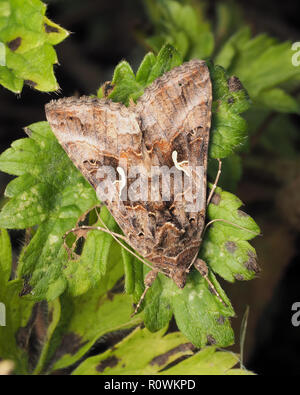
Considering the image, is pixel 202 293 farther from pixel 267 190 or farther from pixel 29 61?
pixel 267 190

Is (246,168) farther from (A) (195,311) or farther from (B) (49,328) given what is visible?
(B) (49,328)

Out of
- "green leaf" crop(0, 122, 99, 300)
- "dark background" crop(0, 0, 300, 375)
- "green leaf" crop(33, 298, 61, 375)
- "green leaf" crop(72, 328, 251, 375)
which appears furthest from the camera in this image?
"dark background" crop(0, 0, 300, 375)

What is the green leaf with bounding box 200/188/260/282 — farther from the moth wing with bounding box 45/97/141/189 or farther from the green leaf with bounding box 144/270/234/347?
the moth wing with bounding box 45/97/141/189

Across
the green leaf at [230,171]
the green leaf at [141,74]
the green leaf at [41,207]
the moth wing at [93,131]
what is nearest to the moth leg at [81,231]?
the green leaf at [41,207]

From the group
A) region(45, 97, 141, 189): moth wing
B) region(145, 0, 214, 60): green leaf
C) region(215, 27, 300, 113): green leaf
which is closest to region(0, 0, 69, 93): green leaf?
region(45, 97, 141, 189): moth wing

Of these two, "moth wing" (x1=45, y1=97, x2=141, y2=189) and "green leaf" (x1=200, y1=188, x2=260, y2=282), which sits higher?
"moth wing" (x1=45, y1=97, x2=141, y2=189)

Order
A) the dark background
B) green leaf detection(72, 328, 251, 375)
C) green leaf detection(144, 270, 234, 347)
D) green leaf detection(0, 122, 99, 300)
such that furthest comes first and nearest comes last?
the dark background, green leaf detection(72, 328, 251, 375), green leaf detection(144, 270, 234, 347), green leaf detection(0, 122, 99, 300)
